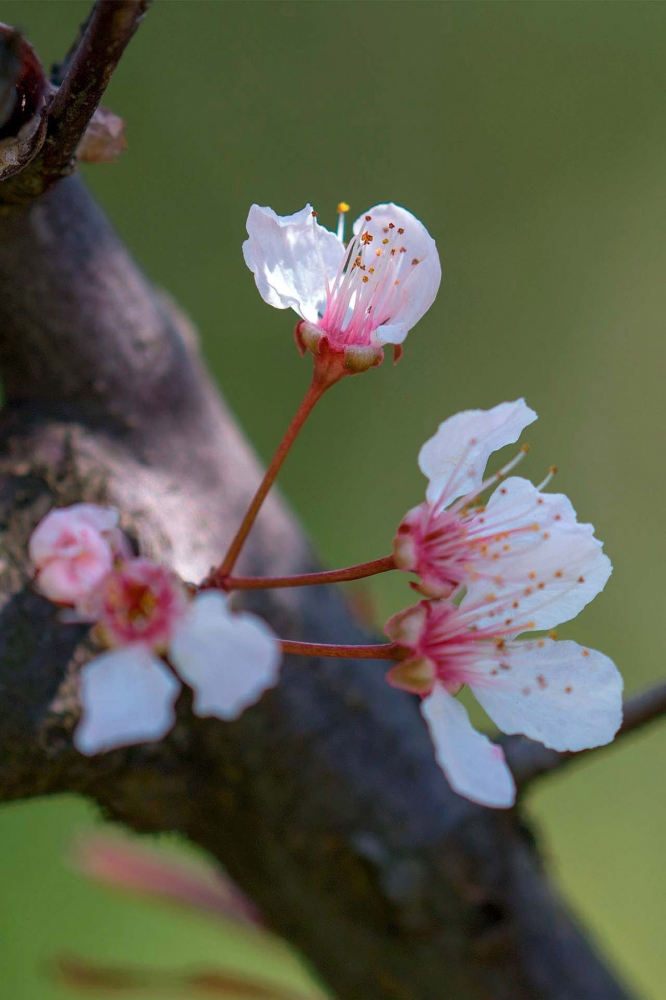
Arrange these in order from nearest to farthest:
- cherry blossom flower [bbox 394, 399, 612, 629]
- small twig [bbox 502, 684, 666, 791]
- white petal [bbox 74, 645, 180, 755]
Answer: white petal [bbox 74, 645, 180, 755] < cherry blossom flower [bbox 394, 399, 612, 629] < small twig [bbox 502, 684, 666, 791]

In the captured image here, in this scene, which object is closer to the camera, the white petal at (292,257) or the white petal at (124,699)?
the white petal at (124,699)

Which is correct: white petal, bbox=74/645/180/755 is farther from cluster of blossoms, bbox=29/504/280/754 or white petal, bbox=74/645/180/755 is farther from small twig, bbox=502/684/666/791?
small twig, bbox=502/684/666/791

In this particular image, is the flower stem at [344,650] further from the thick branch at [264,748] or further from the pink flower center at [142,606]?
the thick branch at [264,748]

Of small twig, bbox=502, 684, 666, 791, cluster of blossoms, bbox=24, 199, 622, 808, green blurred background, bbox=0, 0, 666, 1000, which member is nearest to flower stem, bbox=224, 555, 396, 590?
cluster of blossoms, bbox=24, 199, 622, 808

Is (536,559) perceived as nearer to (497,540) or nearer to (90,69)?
(497,540)

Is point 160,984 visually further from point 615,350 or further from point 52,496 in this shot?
point 615,350

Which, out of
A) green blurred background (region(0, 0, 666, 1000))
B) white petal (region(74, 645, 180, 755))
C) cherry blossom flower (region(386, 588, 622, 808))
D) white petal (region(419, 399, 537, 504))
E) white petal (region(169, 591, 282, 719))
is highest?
white petal (region(419, 399, 537, 504))

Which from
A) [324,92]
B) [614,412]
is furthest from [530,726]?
[324,92]

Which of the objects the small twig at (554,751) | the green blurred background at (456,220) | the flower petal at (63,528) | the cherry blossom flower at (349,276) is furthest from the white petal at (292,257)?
the green blurred background at (456,220)
